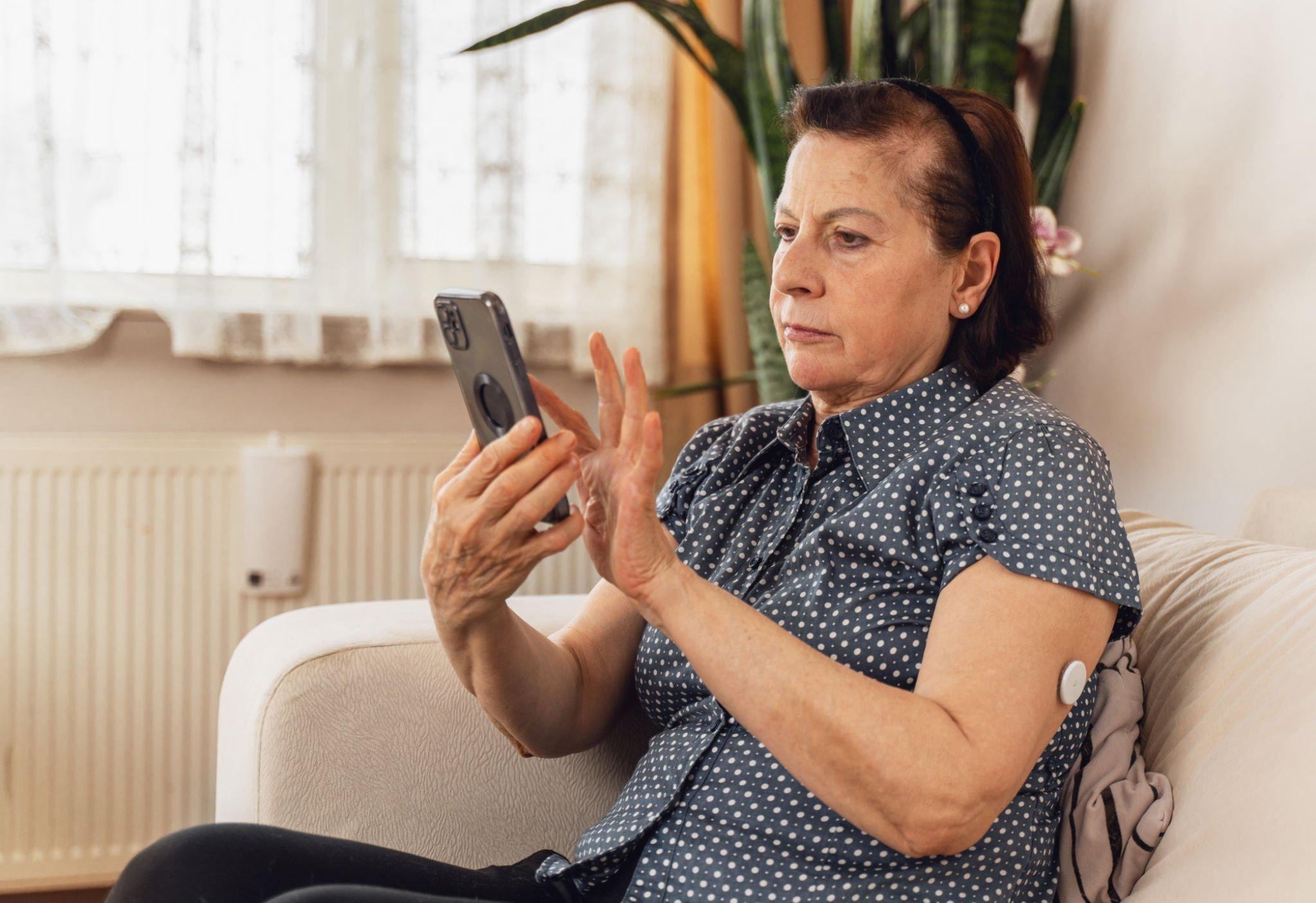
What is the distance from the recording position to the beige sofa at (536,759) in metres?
0.84

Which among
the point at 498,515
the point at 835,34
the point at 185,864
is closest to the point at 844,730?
the point at 498,515

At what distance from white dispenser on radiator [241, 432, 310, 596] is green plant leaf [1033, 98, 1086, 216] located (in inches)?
51.7

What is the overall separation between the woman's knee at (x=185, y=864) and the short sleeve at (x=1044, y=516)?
60cm

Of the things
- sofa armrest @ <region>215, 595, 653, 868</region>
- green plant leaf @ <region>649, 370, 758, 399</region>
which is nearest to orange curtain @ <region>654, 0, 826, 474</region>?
green plant leaf @ <region>649, 370, 758, 399</region>

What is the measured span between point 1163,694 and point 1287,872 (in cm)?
27

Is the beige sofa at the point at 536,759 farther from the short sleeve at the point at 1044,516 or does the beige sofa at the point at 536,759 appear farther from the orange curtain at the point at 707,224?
the orange curtain at the point at 707,224

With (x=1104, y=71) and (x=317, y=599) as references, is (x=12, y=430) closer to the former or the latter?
(x=317, y=599)

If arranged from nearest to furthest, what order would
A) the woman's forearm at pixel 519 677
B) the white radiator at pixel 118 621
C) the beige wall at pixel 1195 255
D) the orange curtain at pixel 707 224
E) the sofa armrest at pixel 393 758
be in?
the woman's forearm at pixel 519 677 < the sofa armrest at pixel 393 758 < the beige wall at pixel 1195 255 < the white radiator at pixel 118 621 < the orange curtain at pixel 707 224

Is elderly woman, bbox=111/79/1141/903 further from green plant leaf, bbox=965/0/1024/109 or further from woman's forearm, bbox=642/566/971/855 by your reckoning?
green plant leaf, bbox=965/0/1024/109

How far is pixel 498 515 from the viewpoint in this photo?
843 mm

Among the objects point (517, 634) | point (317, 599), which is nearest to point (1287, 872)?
point (517, 634)

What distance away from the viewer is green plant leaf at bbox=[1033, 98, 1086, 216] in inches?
68.4

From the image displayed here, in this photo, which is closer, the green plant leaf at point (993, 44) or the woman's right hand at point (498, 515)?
the woman's right hand at point (498, 515)

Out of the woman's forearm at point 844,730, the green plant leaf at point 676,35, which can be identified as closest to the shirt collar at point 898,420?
the woman's forearm at point 844,730
